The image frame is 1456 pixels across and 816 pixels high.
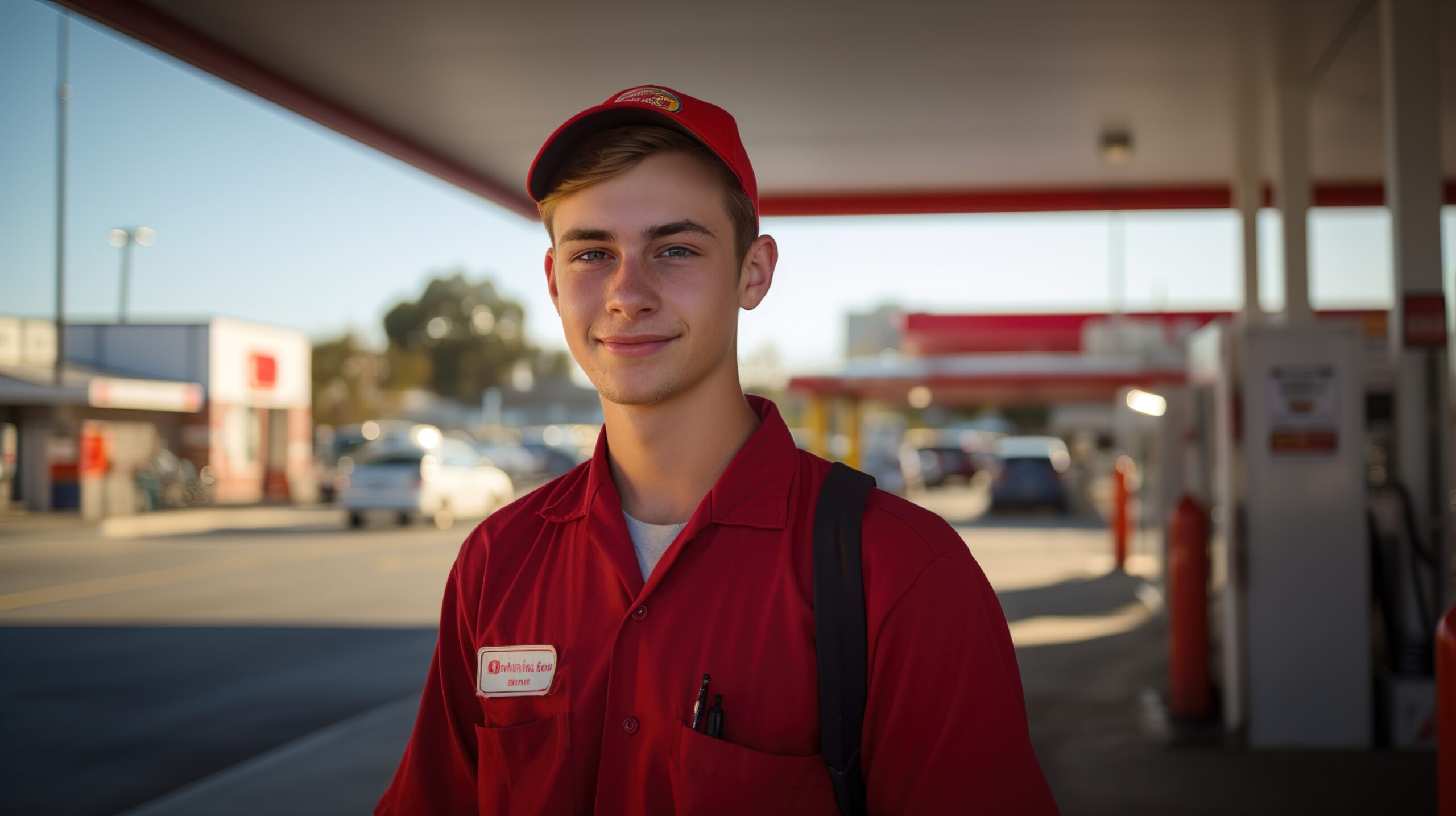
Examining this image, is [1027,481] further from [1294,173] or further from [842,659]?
[842,659]

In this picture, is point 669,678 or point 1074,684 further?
point 1074,684

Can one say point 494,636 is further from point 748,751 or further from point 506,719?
point 748,751

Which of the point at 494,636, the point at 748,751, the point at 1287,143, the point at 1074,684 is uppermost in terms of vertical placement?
the point at 1287,143

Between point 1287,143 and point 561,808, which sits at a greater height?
point 1287,143

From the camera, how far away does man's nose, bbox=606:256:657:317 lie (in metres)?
1.93

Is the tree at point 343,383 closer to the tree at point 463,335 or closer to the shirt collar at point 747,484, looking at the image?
the tree at point 463,335

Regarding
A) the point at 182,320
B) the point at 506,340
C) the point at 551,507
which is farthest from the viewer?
the point at 506,340

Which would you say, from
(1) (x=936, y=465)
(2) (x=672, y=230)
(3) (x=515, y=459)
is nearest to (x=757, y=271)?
(2) (x=672, y=230)

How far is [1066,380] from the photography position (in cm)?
2598

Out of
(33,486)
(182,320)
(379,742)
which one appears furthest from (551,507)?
(182,320)

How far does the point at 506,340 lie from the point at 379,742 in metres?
55.4

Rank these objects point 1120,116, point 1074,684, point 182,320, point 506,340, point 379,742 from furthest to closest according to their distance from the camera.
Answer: point 506,340, point 182,320, point 1120,116, point 1074,684, point 379,742

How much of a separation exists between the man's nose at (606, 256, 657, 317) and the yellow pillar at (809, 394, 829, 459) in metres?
19.2

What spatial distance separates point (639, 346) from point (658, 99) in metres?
0.42
